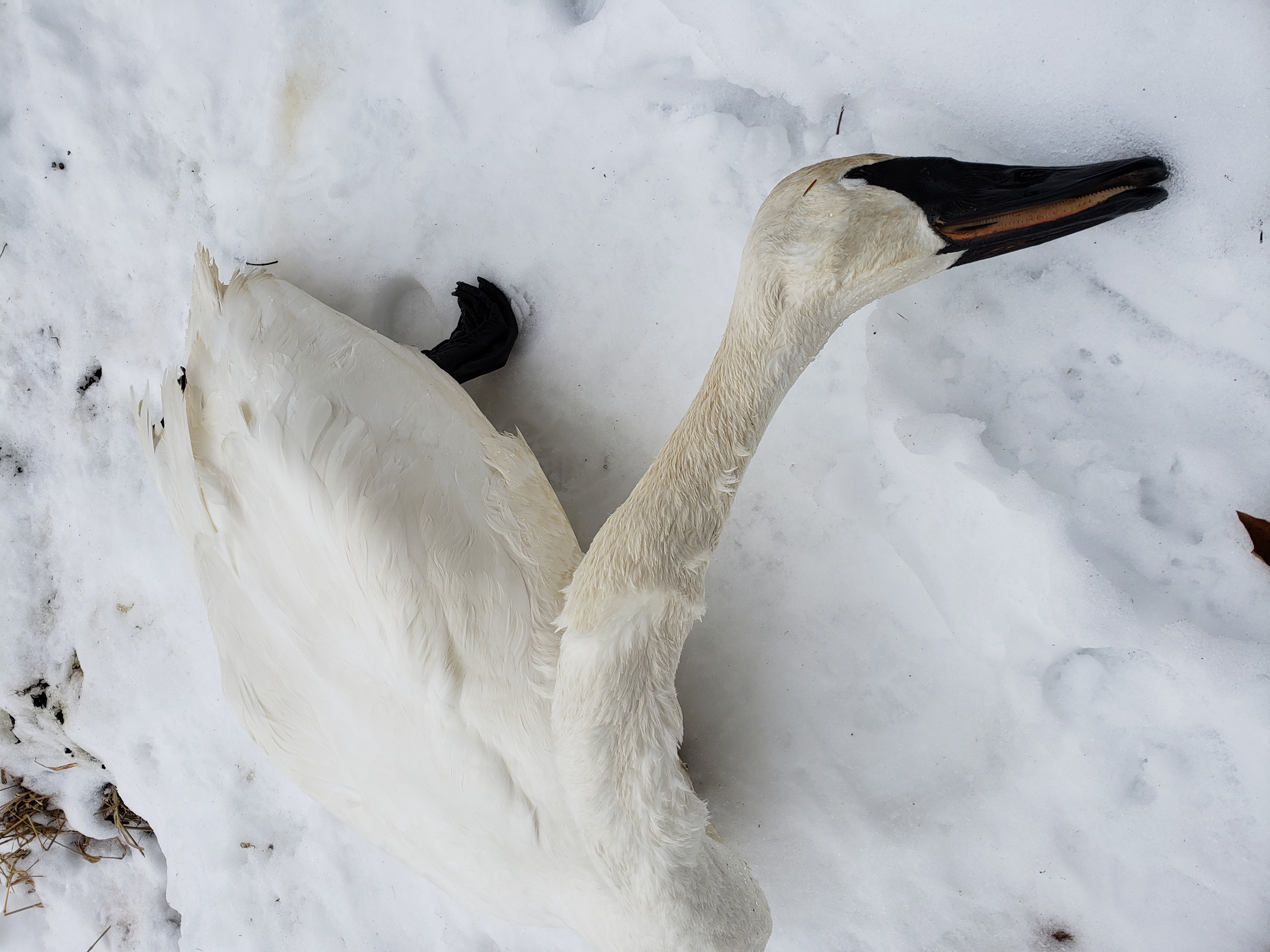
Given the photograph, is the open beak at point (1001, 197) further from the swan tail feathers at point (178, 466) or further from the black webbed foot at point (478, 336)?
the swan tail feathers at point (178, 466)

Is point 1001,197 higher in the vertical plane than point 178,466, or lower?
higher

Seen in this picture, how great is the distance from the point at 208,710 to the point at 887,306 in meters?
1.83

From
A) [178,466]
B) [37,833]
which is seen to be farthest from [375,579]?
[37,833]

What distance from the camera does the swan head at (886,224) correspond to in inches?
39.4

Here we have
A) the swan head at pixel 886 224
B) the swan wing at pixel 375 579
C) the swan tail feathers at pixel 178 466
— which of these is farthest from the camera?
the swan tail feathers at pixel 178 466

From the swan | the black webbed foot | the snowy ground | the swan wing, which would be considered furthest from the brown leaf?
the black webbed foot

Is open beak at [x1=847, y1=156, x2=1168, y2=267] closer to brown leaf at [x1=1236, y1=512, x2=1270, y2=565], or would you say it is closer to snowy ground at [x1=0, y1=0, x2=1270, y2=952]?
snowy ground at [x1=0, y1=0, x2=1270, y2=952]

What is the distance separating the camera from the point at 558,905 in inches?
47.6

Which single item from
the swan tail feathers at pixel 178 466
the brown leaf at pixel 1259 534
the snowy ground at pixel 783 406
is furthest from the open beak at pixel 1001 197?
the swan tail feathers at pixel 178 466

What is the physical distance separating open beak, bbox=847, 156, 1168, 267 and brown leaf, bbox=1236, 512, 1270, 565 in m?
0.58

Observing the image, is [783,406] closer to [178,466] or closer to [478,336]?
[478,336]

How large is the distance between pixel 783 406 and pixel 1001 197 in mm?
556

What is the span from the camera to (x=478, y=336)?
1524 mm

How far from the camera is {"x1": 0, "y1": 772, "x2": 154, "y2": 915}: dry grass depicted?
1973mm
